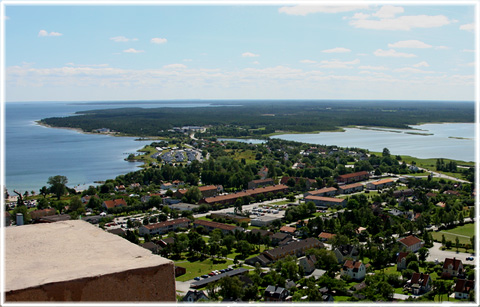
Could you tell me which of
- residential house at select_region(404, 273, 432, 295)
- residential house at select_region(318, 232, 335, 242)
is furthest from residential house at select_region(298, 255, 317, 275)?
residential house at select_region(318, 232, 335, 242)

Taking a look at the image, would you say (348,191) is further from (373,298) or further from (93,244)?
(93,244)

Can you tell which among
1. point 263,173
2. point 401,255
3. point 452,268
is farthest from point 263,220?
point 263,173

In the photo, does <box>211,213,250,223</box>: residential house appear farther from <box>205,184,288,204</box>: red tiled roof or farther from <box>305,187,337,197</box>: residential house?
<box>305,187,337,197</box>: residential house

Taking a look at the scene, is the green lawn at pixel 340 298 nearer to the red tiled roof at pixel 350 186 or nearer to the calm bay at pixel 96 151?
the red tiled roof at pixel 350 186

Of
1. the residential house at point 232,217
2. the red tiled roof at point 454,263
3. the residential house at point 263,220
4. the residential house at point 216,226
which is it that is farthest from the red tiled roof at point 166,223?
the red tiled roof at point 454,263

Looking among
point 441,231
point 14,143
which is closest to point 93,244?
point 441,231

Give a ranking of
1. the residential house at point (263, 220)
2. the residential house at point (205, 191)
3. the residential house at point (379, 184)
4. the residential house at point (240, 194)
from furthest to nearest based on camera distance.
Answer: the residential house at point (379, 184) < the residential house at point (205, 191) < the residential house at point (240, 194) < the residential house at point (263, 220)
